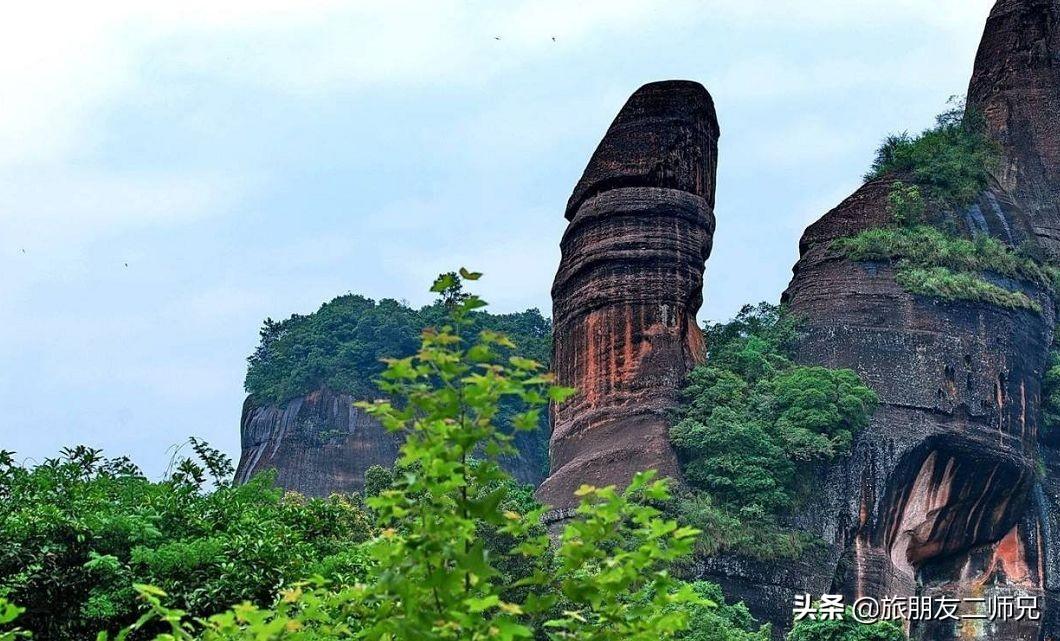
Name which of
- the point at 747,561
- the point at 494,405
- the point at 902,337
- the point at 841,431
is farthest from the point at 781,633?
the point at 494,405

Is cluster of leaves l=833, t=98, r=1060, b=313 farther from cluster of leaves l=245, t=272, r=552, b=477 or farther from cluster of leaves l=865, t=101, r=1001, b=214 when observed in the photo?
cluster of leaves l=245, t=272, r=552, b=477

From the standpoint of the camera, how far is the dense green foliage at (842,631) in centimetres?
2548

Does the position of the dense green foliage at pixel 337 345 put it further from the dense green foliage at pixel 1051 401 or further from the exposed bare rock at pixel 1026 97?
the dense green foliage at pixel 1051 401

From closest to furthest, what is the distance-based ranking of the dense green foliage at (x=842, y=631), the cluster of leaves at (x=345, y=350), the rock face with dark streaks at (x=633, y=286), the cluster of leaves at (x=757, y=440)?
the dense green foliage at (x=842, y=631) < the cluster of leaves at (x=757, y=440) < the rock face with dark streaks at (x=633, y=286) < the cluster of leaves at (x=345, y=350)

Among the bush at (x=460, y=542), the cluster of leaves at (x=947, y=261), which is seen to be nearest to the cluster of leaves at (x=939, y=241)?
the cluster of leaves at (x=947, y=261)

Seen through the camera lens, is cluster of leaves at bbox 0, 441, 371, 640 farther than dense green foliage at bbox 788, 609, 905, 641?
No

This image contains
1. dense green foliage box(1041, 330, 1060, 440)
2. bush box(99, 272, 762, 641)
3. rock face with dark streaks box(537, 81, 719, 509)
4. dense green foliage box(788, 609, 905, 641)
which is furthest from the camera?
dense green foliage box(1041, 330, 1060, 440)

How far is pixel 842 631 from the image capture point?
85.0 ft

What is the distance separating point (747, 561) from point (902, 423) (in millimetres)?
5099

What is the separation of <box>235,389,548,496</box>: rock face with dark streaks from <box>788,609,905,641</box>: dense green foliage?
112ft

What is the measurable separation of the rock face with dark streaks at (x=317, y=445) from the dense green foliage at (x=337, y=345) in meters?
0.75

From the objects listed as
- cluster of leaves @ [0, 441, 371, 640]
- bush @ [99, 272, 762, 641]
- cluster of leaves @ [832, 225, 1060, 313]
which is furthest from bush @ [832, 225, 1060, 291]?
bush @ [99, 272, 762, 641]

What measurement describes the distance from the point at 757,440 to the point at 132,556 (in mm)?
20639

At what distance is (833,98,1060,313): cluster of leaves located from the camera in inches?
1395
